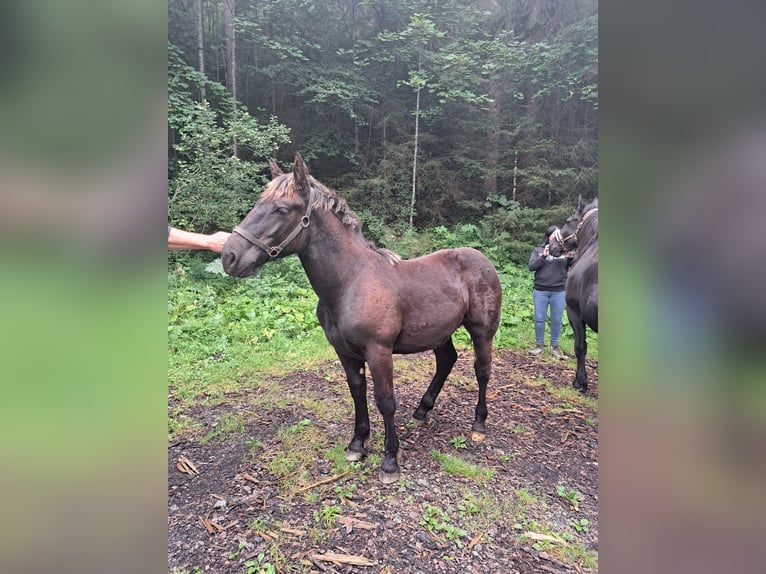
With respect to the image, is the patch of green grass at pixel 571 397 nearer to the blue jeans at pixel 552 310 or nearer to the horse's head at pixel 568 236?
the blue jeans at pixel 552 310

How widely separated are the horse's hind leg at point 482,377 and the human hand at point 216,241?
2.16 metres

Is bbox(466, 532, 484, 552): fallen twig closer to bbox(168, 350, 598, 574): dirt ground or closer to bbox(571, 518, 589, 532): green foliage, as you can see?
bbox(168, 350, 598, 574): dirt ground

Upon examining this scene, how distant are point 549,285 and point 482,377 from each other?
97.6 inches

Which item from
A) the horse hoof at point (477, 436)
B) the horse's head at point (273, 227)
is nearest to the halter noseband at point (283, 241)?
the horse's head at point (273, 227)

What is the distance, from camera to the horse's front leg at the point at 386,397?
2.51 m

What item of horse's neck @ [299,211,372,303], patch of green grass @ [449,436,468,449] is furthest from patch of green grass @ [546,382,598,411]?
horse's neck @ [299,211,372,303]

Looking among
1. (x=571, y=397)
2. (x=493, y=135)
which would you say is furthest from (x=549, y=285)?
(x=493, y=135)

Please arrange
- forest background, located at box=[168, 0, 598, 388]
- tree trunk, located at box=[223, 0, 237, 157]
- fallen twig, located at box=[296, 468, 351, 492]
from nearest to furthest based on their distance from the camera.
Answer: fallen twig, located at box=[296, 468, 351, 492] < forest background, located at box=[168, 0, 598, 388] < tree trunk, located at box=[223, 0, 237, 157]

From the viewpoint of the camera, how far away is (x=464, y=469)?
2.75m

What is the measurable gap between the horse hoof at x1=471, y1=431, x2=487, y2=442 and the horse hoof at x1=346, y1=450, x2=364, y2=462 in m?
0.99

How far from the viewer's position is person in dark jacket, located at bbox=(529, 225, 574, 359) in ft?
16.5
